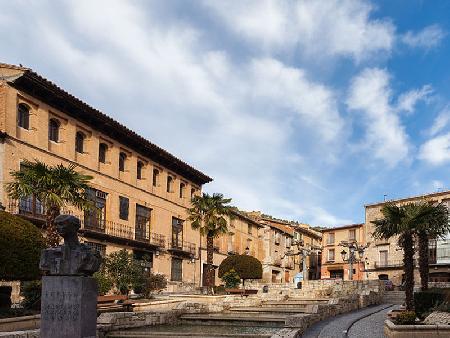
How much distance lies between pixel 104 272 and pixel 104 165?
1000 centimetres

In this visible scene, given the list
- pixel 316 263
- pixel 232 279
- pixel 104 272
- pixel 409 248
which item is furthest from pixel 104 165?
pixel 316 263

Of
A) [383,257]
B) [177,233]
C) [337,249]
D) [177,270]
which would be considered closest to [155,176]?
[177,233]

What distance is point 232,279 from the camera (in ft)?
138

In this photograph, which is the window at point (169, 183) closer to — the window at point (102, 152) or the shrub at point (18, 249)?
the window at point (102, 152)

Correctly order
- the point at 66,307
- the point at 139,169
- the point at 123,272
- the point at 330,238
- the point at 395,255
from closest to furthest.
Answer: the point at 66,307, the point at 123,272, the point at 139,169, the point at 395,255, the point at 330,238

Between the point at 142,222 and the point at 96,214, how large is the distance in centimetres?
680

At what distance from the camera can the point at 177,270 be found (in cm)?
4562

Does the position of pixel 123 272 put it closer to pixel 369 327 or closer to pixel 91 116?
pixel 91 116

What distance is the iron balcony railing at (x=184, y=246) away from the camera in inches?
1786

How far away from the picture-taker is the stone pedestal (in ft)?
30.1

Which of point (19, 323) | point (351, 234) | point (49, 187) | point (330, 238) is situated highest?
point (49, 187)

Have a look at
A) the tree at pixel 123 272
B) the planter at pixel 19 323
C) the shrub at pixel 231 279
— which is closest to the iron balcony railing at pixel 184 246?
the shrub at pixel 231 279

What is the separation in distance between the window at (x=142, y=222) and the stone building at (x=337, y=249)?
110 ft

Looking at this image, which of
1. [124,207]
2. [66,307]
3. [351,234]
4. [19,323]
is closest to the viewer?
[66,307]
